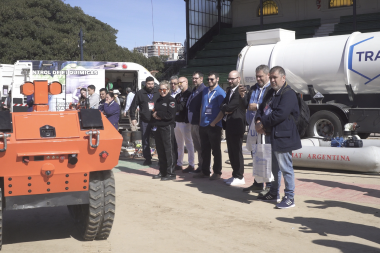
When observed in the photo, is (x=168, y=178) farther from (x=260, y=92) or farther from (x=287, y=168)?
(x=287, y=168)

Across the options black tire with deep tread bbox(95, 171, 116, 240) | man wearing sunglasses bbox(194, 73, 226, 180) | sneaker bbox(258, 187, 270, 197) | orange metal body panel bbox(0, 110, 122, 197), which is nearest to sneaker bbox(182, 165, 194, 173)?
man wearing sunglasses bbox(194, 73, 226, 180)

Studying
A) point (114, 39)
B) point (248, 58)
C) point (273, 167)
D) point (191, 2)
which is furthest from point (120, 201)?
point (114, 39)

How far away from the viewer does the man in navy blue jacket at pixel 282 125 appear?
5980mm

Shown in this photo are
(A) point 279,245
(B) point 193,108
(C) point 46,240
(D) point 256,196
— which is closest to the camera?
(A) point 279,245

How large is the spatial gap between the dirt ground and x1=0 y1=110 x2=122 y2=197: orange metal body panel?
723 mm

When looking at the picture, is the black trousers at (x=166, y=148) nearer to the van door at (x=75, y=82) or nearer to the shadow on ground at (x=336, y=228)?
the shadow on ground at (x=336, y=228)

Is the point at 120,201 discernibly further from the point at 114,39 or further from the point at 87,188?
the point at 114,39

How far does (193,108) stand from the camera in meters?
8.56

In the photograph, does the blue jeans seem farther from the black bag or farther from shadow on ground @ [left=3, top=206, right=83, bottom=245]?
shadow on ground @ [left=3, top=206, right=83, bottom=245]

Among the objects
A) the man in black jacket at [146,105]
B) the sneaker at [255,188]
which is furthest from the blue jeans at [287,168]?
the man in black jacket at [146,105]

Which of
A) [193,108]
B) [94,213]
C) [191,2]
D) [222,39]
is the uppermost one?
[191,2]

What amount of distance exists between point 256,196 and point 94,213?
297 centimetres

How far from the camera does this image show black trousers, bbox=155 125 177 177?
8328mm

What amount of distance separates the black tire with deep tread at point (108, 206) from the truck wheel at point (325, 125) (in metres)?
8.78
